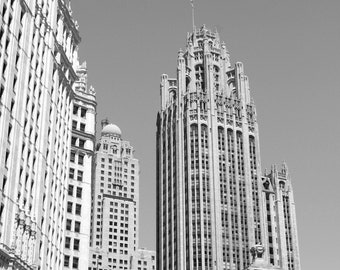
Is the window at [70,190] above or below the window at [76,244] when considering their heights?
above

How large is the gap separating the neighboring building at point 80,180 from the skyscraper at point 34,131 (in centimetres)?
274

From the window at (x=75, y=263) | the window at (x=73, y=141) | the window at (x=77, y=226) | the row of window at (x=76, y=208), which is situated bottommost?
the window at (x=75, y=263)

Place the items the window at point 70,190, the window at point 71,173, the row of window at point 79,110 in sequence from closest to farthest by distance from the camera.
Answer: the window at point 70,190, the window at point 71,173, the row of window at point 79,110

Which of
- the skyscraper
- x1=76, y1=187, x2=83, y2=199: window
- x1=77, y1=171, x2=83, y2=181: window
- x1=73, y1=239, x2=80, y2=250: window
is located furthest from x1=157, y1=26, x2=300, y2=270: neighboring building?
the skyscraper

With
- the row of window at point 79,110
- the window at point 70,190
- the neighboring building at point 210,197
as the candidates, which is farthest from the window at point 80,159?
the neighboring building at point 210,197

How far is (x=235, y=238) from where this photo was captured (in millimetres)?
182875

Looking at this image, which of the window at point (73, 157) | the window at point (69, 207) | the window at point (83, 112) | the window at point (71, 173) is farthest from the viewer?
the window at point (83, 112)

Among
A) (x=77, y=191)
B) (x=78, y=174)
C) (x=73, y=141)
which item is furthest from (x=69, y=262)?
(x=73, y=141)

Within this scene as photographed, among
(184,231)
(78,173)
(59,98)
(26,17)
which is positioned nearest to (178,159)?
(184,231)

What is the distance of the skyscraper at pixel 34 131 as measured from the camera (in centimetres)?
6750

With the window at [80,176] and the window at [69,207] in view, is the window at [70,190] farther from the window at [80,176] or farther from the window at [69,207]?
the window at [80,176]

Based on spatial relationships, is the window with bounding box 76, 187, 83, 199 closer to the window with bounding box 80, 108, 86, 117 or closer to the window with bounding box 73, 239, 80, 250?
the window with bounding box 73, 239, 80, 250

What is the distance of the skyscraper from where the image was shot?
67500 mm

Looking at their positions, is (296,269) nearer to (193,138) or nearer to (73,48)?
(193,138)
